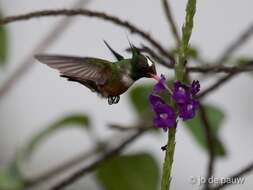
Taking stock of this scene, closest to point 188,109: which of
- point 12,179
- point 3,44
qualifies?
point 12,179

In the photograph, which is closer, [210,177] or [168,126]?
[168,126]

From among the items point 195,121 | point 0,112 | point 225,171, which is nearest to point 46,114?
point 0,112

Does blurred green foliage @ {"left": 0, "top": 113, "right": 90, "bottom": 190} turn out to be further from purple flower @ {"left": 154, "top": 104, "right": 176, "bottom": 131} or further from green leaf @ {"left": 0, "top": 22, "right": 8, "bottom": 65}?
purple flower @ {"left": 154, "top": 104, "right": 176, "bottom": 131}

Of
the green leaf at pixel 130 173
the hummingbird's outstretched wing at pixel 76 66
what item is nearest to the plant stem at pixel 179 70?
the hummingbird's outstretched wing at pixel 76 66

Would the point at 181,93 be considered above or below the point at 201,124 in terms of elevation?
above

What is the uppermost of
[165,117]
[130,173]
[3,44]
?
[3,44]

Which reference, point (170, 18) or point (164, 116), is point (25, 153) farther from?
point (164, 116)

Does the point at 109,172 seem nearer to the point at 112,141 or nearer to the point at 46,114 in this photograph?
the point at 112,141
